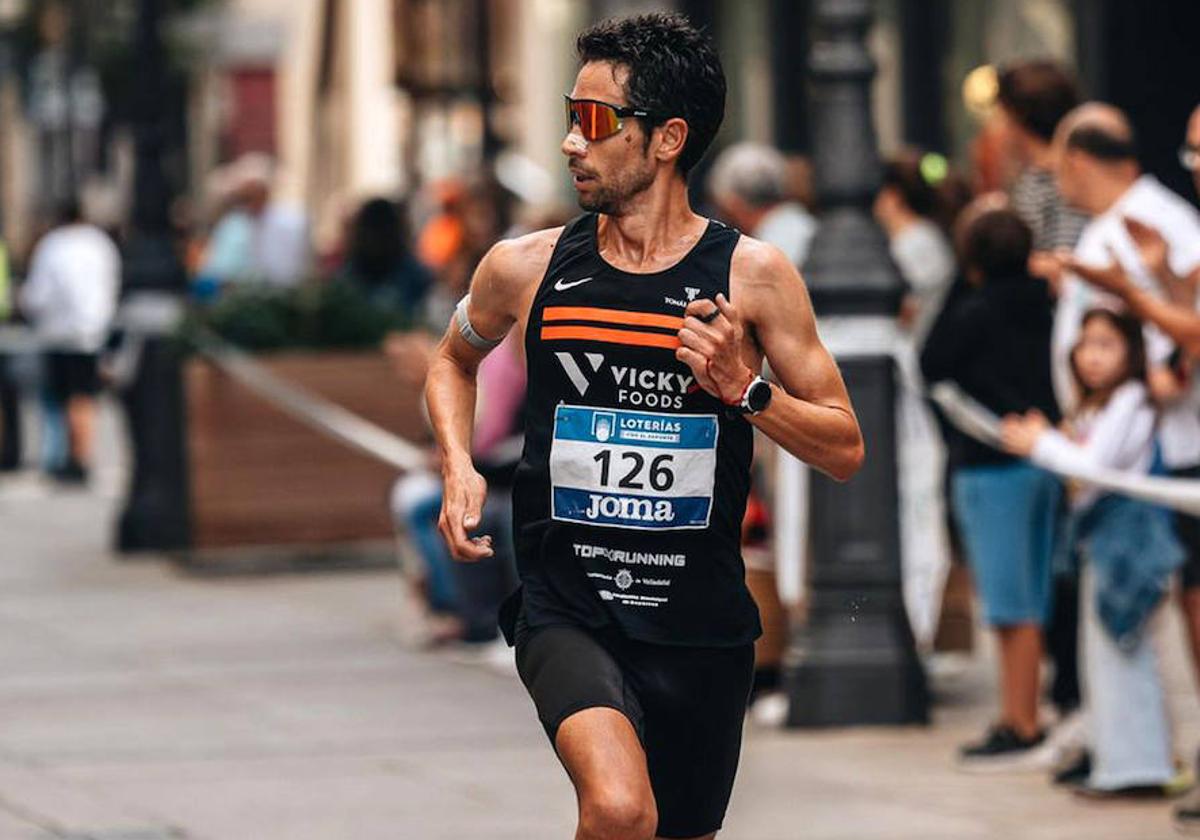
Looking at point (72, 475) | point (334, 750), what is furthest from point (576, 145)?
point (72, 475)

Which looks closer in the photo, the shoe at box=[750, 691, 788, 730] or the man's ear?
the man's ear

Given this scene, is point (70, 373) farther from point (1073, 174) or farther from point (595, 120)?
point (595, 120)

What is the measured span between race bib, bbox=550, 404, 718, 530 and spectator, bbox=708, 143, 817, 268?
5923mm

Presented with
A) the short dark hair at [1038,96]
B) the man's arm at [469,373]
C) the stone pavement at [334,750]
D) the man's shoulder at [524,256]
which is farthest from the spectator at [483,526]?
the man's shoulder at [524,256]

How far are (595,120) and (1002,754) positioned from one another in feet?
13.8

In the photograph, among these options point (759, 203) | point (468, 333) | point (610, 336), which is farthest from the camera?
point (759, 203)

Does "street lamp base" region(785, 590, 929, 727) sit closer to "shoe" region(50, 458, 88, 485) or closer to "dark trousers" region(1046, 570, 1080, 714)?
"dark trousers" region(1046, 570, 1080, 714)

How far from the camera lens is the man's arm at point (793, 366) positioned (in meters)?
5.27

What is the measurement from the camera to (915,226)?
11.2 m

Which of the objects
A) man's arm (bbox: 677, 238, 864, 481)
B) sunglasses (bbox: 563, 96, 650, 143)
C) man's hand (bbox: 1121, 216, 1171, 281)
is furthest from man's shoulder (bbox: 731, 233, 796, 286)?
man's hand (bbox: 1121, 216, 1171, 281)

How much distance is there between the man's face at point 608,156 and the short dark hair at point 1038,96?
456 cm

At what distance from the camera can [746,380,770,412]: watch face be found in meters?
5.16

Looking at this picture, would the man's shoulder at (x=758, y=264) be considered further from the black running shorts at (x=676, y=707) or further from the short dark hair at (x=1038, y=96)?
the short dark hair at (x=1038, y=96)

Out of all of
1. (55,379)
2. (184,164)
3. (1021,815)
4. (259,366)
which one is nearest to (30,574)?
(259,366)
